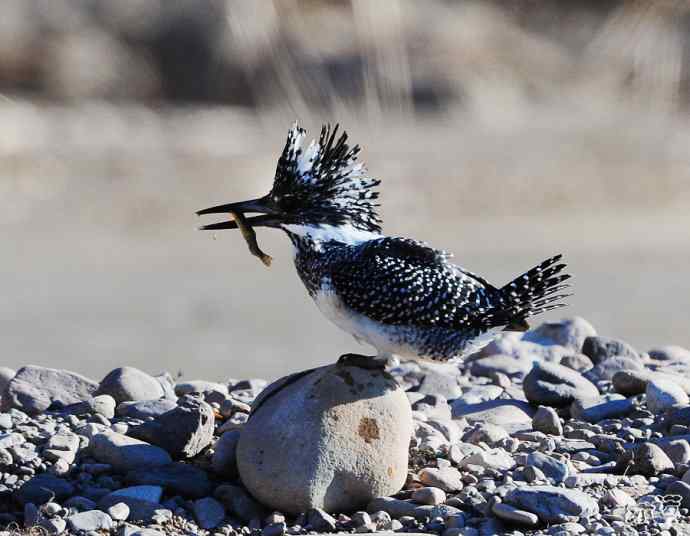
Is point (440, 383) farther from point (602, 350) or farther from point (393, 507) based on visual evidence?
point (393, 507)

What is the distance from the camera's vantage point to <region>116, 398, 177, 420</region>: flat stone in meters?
7.02

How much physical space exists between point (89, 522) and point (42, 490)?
392 millimetres

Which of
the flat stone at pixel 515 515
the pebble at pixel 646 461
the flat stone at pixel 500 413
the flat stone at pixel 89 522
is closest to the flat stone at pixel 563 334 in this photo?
the flat stone at pixel 500 413

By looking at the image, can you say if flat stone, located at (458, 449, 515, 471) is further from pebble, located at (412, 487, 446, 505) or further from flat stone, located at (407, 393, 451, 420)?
flat stone, located at (407, 393, 451, 420)

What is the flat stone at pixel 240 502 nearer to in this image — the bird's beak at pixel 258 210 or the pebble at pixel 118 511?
the pebble at pixel 118 511

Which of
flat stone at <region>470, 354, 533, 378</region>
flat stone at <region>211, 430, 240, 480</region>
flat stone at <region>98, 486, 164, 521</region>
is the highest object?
flat stone at <region>470, 354, 533, 378</region>

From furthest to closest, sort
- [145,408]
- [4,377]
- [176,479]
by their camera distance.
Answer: [4,377] < [145,408] < [176,479]

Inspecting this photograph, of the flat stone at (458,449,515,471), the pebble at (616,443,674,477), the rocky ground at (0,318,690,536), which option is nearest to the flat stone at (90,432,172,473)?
the rocky ground at (0,318,690,536)

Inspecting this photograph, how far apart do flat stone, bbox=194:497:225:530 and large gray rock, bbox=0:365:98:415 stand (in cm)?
147

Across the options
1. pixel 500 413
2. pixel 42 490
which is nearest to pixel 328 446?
pixel 42 490

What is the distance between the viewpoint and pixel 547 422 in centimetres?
713

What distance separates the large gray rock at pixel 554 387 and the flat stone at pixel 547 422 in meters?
0.40

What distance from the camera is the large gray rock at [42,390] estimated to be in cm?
725

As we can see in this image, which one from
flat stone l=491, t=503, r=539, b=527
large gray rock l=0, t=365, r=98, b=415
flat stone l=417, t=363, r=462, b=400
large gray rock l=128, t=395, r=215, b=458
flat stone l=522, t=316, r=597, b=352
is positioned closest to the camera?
flat stone l=491, t=503, r=539, b=527
